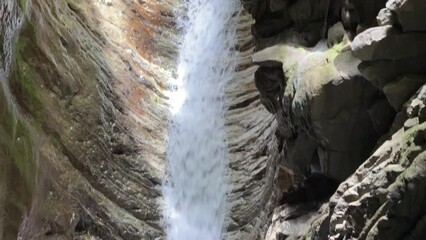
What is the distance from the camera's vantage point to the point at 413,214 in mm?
4621

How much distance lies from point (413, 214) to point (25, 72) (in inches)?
339

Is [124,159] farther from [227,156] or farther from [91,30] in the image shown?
[91,30]

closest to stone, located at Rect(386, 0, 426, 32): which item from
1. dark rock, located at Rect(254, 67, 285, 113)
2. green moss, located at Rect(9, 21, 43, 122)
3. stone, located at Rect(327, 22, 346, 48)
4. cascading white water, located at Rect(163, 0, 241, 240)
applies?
stone, located at Rect(327, 22, 346, 48)

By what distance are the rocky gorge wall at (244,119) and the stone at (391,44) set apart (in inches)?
0.4

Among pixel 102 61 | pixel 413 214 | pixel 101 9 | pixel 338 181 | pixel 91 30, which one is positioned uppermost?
pixel 101 9

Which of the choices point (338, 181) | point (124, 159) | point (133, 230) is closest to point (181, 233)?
point (133, 230)

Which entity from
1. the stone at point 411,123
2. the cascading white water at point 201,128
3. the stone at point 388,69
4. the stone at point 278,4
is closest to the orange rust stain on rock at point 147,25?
the cascading white water at point 201,128

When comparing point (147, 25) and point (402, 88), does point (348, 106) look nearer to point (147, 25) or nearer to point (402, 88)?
point (402, 88)

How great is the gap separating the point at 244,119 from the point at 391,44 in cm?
742

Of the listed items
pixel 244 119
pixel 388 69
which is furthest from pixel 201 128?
pixel 388 69

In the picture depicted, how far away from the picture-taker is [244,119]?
12.8 m

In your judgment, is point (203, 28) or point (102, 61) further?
point (203, 28)

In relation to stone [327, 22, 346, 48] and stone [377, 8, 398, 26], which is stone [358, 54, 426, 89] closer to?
stone [377, 8, 398, 26]

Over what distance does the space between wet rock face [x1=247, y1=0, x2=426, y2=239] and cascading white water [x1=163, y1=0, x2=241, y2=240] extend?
3540 mm
